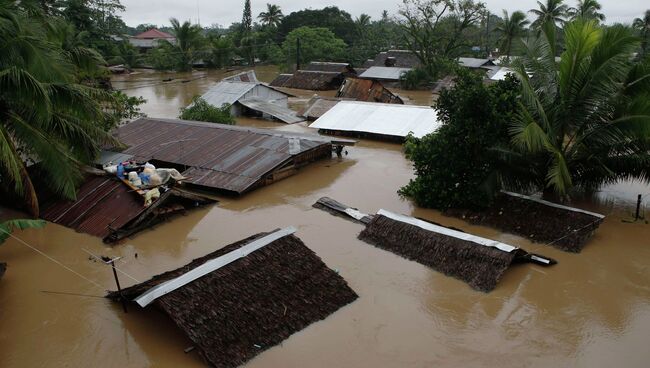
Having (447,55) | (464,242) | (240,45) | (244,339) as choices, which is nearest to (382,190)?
(464,242)

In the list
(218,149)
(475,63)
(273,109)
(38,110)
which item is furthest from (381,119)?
(475,63)

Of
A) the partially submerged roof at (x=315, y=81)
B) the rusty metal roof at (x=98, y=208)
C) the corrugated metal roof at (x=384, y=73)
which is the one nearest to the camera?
the rusty metal roof at (x=98, y=208)

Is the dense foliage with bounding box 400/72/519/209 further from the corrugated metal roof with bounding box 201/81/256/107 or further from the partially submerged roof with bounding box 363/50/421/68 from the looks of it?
the partially submerged roof with bounding box 363/50/421/68

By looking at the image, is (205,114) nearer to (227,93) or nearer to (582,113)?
(227,93)

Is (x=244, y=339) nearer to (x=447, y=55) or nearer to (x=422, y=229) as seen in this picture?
(x=422, y=229)

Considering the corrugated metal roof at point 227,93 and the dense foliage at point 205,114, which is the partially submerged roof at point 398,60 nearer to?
the corrugated metal roof at point 227,93

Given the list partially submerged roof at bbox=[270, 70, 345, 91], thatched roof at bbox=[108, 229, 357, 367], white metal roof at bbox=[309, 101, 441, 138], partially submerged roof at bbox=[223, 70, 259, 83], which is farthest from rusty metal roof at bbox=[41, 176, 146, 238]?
partially submerged roof at bbox=[270, 70, 345, 91]

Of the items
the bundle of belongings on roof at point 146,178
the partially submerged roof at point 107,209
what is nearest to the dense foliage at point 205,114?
the bundle of belongings on roof at point 146,178

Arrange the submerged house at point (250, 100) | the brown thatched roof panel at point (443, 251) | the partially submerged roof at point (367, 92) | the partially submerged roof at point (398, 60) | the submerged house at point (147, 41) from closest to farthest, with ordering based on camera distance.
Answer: the brown thatched roof panel at point (443, 251), the submerged house at point (250, 100), the partially submerged roof at point (367, 92), the partially submerged roof at point (398, 60), the submerged house at point (147, 41)
